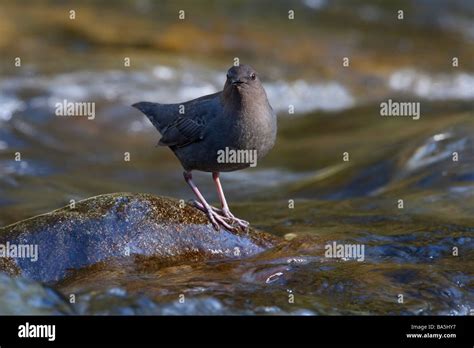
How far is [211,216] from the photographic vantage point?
6.50 m

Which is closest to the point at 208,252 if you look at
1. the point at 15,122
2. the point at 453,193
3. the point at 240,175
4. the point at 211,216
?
the point at 211,216

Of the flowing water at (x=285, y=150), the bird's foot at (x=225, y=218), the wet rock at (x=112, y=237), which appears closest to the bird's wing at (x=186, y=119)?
the bird's foot at (x=225, y=218)

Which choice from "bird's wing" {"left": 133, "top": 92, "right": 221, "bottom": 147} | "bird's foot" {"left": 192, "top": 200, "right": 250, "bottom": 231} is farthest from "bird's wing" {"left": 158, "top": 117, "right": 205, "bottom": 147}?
"bird's foot" {"left": 192, "top": 200, "right": 250, "bottom": 231}

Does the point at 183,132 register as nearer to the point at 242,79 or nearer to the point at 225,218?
the point at 242,79

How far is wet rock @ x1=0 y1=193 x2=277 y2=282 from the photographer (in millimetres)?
5941

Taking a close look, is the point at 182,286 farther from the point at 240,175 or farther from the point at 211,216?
the point at 240,175

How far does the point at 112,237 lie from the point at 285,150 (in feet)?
21.9

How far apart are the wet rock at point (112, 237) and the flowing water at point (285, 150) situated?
14cm

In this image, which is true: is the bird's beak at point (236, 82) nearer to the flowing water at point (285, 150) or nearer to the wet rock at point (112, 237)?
the wet rock at point (112, 237)

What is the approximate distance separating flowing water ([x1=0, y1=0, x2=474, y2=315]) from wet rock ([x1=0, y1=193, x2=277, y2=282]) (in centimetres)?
14

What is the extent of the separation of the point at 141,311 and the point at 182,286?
1.66ft

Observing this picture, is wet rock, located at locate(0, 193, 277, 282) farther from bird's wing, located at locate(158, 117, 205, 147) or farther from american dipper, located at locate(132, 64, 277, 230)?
bird's wing, located at locate(158, 117, 205, 147)

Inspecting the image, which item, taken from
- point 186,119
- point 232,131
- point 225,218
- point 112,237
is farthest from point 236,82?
point 112,237
